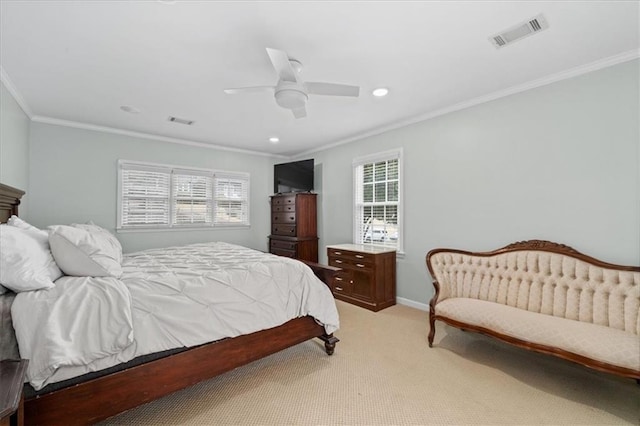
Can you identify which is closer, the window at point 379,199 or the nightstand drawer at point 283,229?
the window at point 379,199

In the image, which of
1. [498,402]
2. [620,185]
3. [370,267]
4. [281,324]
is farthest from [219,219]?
[620,185]

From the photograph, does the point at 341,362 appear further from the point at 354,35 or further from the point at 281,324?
A: the point at 354,35

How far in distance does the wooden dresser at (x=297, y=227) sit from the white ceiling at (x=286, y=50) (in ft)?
6.90

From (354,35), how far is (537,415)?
2.91 metres

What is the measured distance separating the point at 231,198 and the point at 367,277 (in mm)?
3171

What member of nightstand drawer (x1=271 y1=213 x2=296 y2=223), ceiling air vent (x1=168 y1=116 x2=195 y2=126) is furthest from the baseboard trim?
ceiling air vent (x1=168 y1=116 x2=195 y2=126)

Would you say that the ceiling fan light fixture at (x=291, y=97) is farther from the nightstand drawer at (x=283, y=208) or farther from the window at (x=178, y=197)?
the window at (x=178, y=197)

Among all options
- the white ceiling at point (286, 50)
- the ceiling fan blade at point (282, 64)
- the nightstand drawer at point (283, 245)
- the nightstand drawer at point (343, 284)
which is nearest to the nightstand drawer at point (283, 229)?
the nightstand drawer at point (283, 245)

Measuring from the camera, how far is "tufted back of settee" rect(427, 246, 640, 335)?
87.8 inches

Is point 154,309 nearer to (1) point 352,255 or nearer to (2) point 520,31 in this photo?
(1) point 352,255

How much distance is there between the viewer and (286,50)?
2.33 meters

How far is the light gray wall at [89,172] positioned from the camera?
395 centimetres

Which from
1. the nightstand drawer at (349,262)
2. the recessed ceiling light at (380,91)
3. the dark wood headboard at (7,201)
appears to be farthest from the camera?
the nightstand drawer at (349,262)

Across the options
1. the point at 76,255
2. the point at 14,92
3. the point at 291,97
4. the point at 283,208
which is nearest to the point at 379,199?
the point at 283,208
